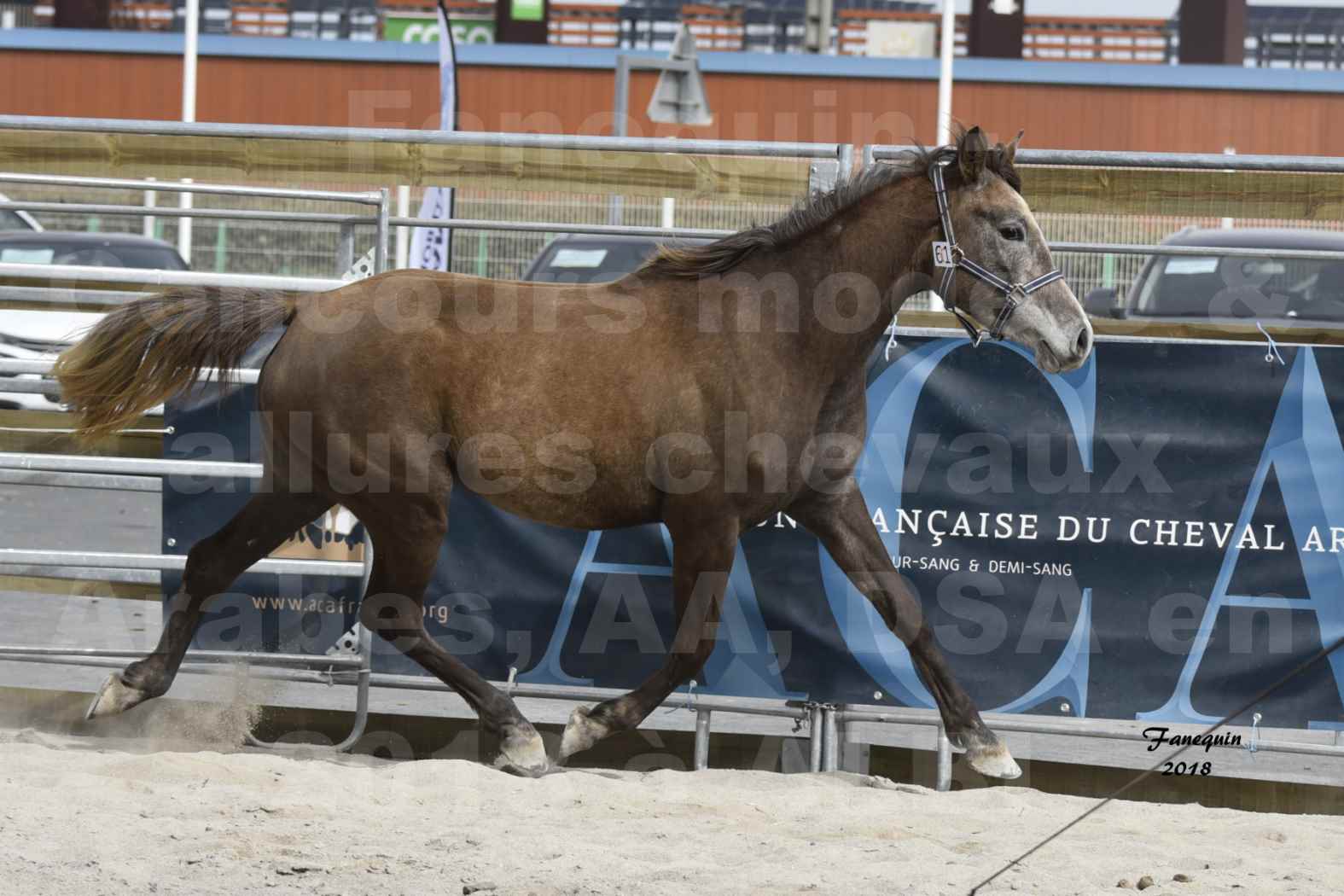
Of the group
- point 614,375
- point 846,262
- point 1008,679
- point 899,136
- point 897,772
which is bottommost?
point 897,772

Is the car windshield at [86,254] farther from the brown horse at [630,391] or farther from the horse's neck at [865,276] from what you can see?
the horse's neck at [865,276]

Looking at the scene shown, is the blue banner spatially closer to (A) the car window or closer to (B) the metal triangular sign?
(B) the metal triangular sign

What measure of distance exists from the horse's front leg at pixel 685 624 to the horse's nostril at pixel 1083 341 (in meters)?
1.26

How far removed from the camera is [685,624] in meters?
5.34

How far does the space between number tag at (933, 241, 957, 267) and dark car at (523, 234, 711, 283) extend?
28.4 ft

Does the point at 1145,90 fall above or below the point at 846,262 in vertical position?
above

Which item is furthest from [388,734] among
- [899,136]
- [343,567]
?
[899,136]

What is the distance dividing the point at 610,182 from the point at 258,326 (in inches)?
60.9

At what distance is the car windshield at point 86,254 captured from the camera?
48.4ft

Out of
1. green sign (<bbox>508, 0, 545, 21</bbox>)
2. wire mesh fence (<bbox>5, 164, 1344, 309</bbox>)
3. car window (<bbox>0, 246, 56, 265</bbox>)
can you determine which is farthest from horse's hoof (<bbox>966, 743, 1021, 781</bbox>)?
green sign (<bbox>508, 0, 545, 21</bbox>)

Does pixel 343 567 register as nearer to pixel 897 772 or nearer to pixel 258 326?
pixel 258 326

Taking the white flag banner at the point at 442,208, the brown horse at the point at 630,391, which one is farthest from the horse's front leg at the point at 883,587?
the white flag banner at the point at 442,208

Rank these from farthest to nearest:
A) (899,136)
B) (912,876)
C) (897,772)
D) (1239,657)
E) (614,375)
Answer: (899,136) < (897,772) < (1239,657) < (614,375) < (912,876)

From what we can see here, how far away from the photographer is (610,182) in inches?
249
